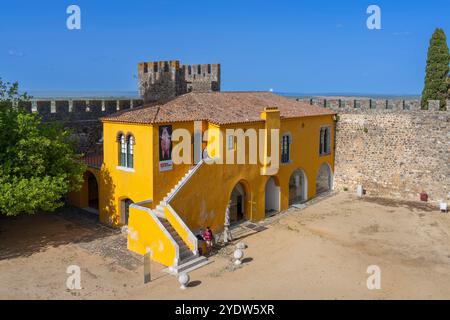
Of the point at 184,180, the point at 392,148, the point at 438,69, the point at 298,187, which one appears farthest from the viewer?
the point at 298,187

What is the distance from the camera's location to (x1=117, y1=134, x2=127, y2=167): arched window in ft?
76.2

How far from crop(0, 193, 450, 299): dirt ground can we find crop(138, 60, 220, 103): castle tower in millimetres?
11599

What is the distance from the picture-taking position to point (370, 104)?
32156 millimetres

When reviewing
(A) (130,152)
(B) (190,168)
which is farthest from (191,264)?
(A) (130,152)

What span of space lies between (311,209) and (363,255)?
778 cm

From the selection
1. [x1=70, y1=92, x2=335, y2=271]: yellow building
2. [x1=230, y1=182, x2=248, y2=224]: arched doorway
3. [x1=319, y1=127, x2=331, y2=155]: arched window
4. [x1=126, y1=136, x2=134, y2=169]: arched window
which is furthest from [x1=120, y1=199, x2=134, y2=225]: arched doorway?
[x1=319, y1=127, x2=331, y2=155]: arched window

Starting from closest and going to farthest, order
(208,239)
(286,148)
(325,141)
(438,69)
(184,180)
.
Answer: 1. (208,239)
2. (184,180)
3. (286,148)
4. (438,69)
5. (325,141)

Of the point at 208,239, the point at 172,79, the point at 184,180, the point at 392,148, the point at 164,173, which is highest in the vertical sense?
the point at 172,79

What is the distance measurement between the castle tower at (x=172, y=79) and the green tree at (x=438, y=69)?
612 inches

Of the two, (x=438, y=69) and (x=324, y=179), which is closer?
(x=438, y=69)

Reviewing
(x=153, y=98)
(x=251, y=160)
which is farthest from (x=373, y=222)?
(x=153, y=98)

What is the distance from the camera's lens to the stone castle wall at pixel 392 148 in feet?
97.8

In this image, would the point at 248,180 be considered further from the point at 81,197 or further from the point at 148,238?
the point at 81,197

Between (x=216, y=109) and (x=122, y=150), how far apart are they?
18.6 ft
